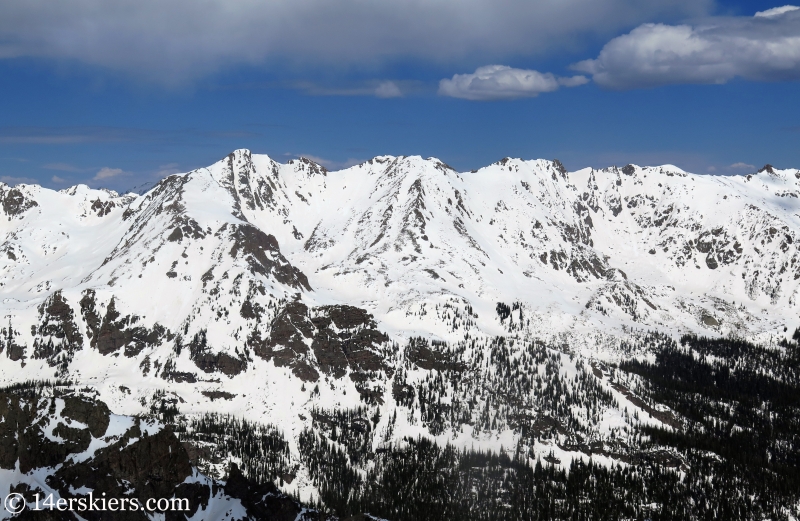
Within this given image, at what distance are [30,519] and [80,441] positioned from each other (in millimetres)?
23641

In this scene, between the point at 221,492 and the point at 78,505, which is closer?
the point at 78,505

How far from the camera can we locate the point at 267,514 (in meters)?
146

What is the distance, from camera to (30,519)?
380 ft

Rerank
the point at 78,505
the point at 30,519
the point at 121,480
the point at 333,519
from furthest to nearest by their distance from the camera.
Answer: the point at 333,519 < the point at 121,480 < the point at 78,505 < the point at 30,519

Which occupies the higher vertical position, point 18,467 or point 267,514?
point 18,467

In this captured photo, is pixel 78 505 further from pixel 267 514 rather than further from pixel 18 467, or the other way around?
pixel 267 514

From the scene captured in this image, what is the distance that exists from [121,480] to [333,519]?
4317 centimetres

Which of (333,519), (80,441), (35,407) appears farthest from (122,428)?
(333,519)

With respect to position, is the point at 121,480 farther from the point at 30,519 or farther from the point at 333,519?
the point at 333,519

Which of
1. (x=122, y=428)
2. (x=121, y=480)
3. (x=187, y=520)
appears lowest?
(x=187, y=520)

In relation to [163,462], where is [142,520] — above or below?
below

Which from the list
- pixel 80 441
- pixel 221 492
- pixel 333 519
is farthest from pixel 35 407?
pixel 333 519

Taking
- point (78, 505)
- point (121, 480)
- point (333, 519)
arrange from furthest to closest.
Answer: point (333, 519)
point (121, 480)
point (78, 505)

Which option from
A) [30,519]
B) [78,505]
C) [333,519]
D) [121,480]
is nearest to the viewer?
[30,519]
